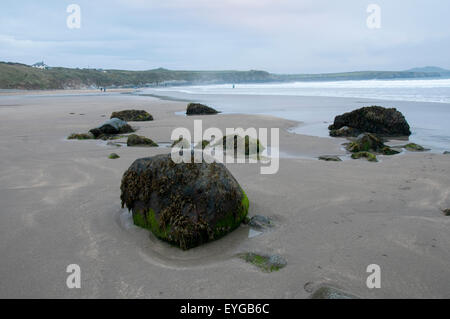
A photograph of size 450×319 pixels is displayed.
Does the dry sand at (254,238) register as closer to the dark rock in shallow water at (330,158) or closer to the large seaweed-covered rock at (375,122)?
the dark rock in shallow water at (330,158)

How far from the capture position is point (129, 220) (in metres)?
4.22

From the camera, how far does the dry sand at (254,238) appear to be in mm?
2910

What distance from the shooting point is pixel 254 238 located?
3732mm

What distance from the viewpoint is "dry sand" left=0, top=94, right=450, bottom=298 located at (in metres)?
2.91

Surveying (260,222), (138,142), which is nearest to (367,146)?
(260,222)

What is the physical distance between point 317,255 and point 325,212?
44.6 inches

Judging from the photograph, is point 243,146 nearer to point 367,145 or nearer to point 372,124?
point 367,145

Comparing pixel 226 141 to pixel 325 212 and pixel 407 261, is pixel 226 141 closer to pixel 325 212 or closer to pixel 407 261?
pixel 325 212

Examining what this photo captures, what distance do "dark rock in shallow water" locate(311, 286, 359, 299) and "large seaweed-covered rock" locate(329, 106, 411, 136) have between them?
876cm

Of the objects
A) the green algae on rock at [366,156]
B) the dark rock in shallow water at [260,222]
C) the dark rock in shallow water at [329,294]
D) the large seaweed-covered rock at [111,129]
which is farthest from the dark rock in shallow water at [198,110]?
the dark rock in shallow water at [329,294]

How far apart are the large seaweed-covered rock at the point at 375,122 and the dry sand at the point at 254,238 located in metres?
5.07

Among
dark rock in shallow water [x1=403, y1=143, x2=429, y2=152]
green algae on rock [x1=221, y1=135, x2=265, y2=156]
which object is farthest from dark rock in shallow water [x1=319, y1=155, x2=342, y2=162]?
dark rock in shallow water [x1=403, y1=143, x2=429, y2=152]

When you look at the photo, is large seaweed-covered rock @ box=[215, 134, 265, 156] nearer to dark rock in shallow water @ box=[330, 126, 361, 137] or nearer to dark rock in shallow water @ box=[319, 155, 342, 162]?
dark rock in shallow water @ box=[319, 155, 342, 162]
